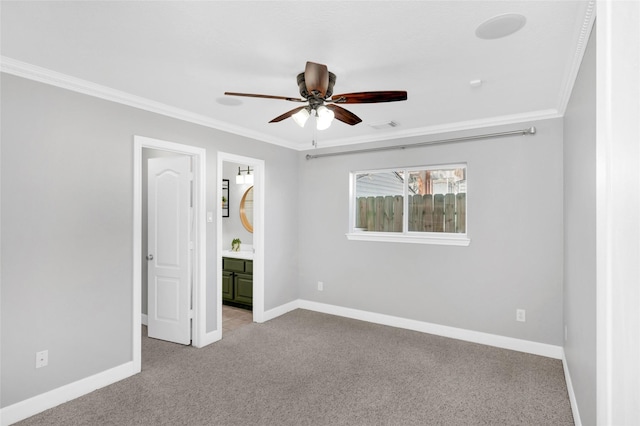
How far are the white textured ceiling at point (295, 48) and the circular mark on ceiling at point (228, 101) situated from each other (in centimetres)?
8

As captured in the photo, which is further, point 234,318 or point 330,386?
point 234,318

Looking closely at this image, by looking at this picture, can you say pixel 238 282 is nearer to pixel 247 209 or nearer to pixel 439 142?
pixel 247 209

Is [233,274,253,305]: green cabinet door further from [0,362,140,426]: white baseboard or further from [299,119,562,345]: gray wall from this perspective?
[0,362,140,426]: white baseboard

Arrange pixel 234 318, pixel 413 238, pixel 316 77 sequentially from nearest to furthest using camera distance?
pixel 316 77
pixel 413 238
pixel 234 318

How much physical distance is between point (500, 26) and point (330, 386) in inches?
112

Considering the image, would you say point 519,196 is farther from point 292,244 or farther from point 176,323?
point 176,323

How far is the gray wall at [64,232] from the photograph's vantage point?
8.04 feet

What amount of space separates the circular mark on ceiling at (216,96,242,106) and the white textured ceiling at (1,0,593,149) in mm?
78

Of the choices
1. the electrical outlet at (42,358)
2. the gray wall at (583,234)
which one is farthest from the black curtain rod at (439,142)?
the electrical outlet at (42,358)

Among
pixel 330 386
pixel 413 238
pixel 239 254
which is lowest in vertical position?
pixel 330 386

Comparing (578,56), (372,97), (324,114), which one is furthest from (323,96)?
(578,56)

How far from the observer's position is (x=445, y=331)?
4.07 metres

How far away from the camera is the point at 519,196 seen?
143 inches

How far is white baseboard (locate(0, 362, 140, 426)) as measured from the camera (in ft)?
7.93
